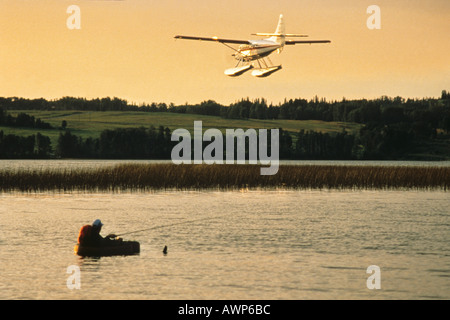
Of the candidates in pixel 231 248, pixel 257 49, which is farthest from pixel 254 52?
pixel 231 248

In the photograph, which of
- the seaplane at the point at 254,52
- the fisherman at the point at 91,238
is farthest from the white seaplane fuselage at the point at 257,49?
the fisherman at the point at 91,238

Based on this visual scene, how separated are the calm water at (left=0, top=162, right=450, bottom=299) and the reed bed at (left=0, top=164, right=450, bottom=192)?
2.49 metres

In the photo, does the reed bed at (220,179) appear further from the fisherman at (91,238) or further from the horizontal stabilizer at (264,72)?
the fisherman at (91,238)

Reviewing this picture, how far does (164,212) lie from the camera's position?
4409cm

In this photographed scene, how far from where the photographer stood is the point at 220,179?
2346 inches

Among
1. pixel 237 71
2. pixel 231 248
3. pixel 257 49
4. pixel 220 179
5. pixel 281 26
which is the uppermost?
pixel 281 26

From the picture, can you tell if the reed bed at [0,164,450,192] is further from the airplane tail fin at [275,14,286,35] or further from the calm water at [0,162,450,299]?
the airplane tail fin at [275,14,286,35]

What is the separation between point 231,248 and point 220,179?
29.6 metres

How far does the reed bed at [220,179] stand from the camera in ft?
182

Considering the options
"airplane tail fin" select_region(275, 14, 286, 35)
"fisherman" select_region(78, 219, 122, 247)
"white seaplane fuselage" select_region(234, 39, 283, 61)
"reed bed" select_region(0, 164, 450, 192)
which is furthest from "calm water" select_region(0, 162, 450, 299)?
"airplane tail fin" select_region(275, 14, 286, 35)

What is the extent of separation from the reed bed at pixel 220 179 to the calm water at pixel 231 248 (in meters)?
2.49

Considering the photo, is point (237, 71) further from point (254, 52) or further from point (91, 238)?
point (91, 238)
